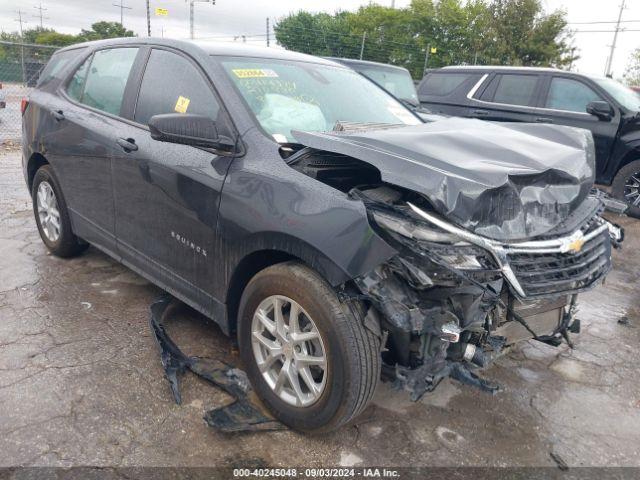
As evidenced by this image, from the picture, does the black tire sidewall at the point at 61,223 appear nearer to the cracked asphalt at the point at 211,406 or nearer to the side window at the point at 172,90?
the cracked asphalt at the point at 211,406

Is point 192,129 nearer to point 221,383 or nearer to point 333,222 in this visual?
point 333,222

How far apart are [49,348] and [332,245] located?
198 cm

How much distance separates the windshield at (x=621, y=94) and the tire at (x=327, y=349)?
21.6ft

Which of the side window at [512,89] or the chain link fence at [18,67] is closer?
the side window at [512,89]

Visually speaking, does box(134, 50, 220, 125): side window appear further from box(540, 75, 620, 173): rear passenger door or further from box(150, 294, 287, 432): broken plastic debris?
box(540, 75, 620, 173): rear passenger door

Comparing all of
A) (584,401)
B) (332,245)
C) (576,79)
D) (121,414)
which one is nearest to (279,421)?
(121,414)

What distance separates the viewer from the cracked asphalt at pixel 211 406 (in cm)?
235

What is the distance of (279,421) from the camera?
2.53 metres

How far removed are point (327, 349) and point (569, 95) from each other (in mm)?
6757

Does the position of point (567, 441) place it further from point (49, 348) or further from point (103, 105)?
point (103, 105)

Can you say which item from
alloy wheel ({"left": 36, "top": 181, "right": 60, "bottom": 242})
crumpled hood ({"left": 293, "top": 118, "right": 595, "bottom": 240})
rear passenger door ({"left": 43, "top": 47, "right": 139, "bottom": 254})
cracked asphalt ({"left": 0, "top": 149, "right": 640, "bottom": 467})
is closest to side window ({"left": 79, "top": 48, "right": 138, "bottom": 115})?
rear passenger door ({"left": 43, "top": 47, "right": 139, "bottom": 254})

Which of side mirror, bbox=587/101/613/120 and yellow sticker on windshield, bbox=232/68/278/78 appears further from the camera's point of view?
side mirror, bbox=587/101/613/120

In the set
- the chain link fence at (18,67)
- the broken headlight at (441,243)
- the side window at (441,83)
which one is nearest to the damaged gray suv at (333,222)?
the broken headlight at (441,243)

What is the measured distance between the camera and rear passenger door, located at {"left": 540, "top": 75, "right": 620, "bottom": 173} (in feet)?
23.2
